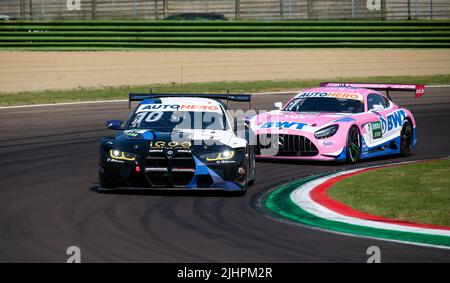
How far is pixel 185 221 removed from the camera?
35.1 ft

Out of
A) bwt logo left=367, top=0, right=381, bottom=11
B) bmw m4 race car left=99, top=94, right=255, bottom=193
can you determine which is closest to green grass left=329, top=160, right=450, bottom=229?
bmw m4 race car left=99, top=94, right=255, bottom=193

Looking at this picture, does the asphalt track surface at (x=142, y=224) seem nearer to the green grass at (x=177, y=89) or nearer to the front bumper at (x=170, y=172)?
the front bumper at (x=170, y=172)

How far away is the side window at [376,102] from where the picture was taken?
17.1m

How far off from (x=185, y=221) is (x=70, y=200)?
2010mm

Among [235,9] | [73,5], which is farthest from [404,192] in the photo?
[73,5]

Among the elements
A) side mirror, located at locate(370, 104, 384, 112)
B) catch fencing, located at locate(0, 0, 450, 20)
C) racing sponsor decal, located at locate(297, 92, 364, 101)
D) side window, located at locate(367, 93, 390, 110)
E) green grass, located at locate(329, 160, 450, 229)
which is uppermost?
catch fencing, located at locate(0, 0, 450, 20)

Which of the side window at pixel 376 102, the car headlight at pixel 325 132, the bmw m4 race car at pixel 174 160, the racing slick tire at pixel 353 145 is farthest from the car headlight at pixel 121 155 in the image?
the side window at pixel 376 102

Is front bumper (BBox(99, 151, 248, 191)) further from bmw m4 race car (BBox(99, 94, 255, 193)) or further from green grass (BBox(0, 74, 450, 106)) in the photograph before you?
green grass (BBox(0, 74, 450, 106))

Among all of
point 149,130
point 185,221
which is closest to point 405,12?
point 149,130

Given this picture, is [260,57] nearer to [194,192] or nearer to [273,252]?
[194,192]

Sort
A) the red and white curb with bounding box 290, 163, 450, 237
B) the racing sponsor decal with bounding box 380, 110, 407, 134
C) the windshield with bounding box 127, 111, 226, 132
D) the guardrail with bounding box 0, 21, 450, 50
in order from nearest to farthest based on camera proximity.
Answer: the red and white curb with bounding box 290, 163, 450, 237
the windshield with bounding box 127, 111, 226, 132
the racing sponsor decal with bounding box 380, 110, 407, 134
the guardrail with bounding box 0, 21, 450, 50

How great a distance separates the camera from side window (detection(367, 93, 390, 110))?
1708 cm

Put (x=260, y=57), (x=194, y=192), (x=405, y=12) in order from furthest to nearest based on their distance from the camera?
(x=405, y=12), (x=260, y=57), (x=194, y=192)

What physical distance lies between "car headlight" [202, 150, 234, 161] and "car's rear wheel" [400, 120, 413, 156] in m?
5.66
